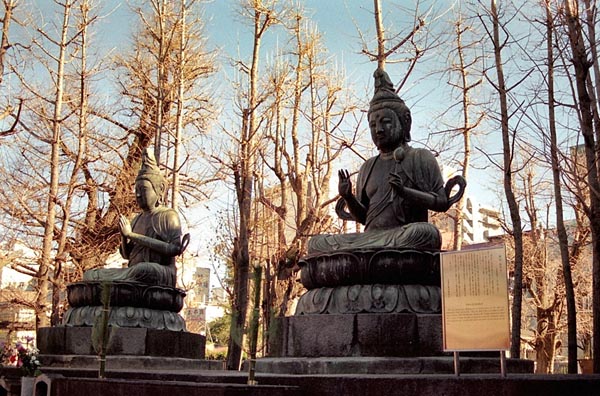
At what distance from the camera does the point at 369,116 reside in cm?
906

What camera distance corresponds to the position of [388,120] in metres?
8.80

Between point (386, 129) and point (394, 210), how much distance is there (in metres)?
1.05

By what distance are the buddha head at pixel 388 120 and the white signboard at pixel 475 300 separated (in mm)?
3227

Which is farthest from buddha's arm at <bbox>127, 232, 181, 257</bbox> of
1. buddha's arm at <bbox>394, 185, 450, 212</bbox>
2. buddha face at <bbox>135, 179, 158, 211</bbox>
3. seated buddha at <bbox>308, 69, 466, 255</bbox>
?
buddha's arm at <bbox>394, 185, 450, 212</bbox>

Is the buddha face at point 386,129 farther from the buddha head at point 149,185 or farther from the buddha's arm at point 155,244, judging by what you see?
the buddha head at point 149,185

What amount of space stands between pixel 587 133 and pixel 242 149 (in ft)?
33.5

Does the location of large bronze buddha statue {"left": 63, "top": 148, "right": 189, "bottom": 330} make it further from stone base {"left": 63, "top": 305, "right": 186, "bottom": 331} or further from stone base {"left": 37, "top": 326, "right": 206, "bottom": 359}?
stone base {"left": 37, "top": 326, "right": 206, "bottom": 359}

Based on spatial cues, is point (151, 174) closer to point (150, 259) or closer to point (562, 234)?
point (150, 259)

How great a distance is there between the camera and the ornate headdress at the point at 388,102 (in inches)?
350

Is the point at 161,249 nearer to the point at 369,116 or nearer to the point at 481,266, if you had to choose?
the point at 369,116

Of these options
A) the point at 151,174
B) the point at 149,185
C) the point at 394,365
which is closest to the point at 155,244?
the point at 149,185

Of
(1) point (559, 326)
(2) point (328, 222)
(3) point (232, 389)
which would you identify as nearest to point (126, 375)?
(3) point (232, 389)

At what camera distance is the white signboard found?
5.38 meters

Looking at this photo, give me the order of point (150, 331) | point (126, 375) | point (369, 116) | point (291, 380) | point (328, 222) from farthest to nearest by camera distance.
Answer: point (328, 222) → point (150, 331) → point (369, 116) → point (126, 375) → point (291, 380)
